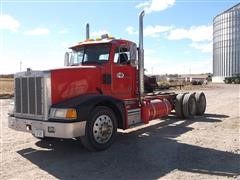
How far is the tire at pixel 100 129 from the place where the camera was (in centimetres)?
799

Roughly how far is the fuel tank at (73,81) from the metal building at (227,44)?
7809cm

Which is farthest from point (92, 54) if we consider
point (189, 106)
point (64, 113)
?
point (189, 106)

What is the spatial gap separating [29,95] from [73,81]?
3.61 feet

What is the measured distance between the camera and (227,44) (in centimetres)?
8381

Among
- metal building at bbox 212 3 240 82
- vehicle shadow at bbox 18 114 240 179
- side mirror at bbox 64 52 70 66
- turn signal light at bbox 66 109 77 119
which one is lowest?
vehicle shadow at bbox 18 114 240 179

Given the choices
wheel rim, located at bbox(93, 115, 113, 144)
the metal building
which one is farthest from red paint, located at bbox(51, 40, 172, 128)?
the metal building

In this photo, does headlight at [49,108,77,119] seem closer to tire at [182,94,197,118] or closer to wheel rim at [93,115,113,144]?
wheel rim at [93,115,113,144]

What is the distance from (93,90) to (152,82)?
4631mm

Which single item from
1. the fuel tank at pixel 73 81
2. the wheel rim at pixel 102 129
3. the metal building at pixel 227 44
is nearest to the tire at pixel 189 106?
the fuel tank at pixel 73 81

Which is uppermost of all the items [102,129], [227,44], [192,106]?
[227,44]

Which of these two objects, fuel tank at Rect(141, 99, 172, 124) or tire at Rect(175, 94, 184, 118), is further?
tire at Rect(175, 94, 184, 118)

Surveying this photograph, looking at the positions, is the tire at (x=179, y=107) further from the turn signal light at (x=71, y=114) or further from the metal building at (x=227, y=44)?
the metal building at (x=227, y=44)

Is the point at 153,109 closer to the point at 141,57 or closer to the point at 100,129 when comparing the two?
the point at 141,57

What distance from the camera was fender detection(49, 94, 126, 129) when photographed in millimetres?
7755
